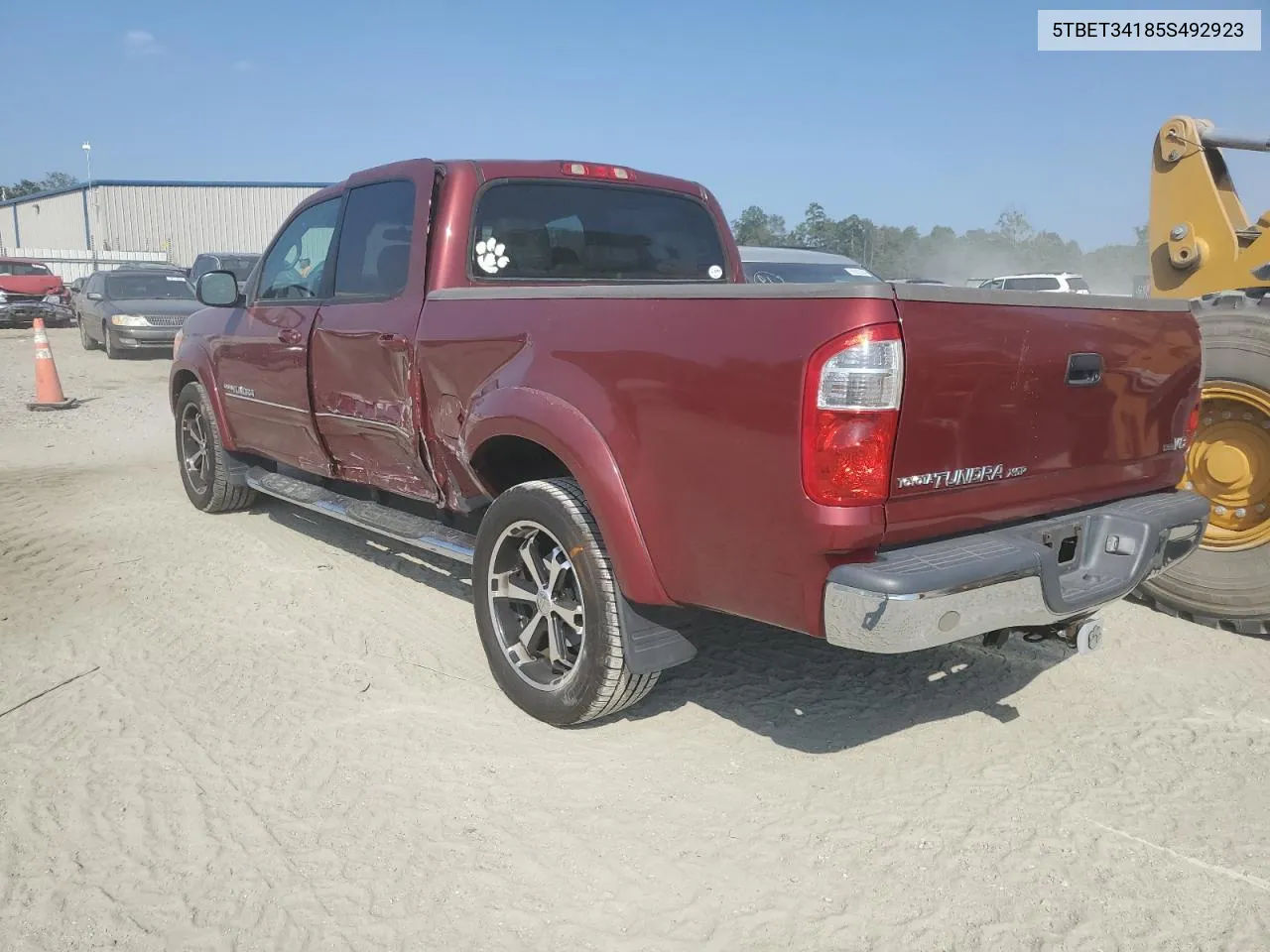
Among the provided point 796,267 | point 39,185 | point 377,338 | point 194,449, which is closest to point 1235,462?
point 377,338

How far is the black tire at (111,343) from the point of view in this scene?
1748 centimetres

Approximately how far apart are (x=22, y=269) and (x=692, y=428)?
95.8ft

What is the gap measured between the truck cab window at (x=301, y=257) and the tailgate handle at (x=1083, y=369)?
11.7ft

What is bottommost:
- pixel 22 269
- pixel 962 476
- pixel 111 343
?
pixel 962 476

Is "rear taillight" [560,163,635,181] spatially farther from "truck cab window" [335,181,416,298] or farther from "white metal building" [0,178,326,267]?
"white metal building" [0,178,326,267]

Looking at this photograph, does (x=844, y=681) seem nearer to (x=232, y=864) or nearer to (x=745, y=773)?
(x=745, y=773)

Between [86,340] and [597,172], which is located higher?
[597,172]

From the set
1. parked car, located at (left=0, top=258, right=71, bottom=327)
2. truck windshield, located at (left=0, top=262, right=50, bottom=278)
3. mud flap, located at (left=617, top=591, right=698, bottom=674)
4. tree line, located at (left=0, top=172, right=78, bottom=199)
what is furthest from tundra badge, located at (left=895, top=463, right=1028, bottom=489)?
tree line, located at (left=0, top=172, right=78, bottom=199)

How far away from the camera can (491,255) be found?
13.9 ft

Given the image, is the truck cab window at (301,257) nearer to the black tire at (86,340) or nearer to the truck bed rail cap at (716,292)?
the truck bed rail cap at (716,292)

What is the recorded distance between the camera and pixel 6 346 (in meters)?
20.2

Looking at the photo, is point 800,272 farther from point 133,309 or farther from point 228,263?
point 228,263

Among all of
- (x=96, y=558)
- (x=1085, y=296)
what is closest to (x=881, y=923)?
(x=1085, y=296)

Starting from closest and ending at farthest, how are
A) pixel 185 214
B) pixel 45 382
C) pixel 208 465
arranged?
pixel 208 465, pixel 45 382, pixel 185 214
